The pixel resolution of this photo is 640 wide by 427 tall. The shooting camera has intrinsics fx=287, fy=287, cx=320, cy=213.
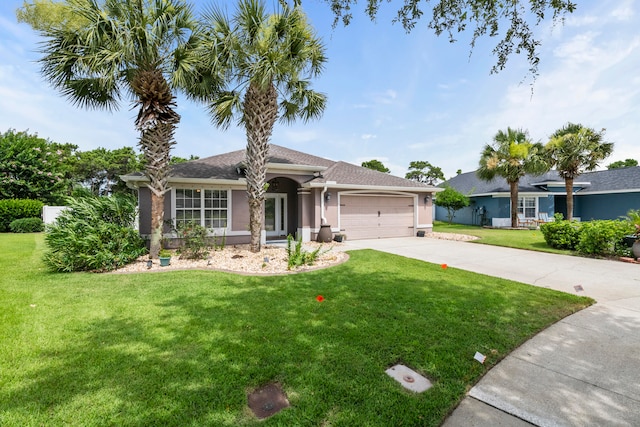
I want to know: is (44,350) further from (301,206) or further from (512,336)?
(301,206)

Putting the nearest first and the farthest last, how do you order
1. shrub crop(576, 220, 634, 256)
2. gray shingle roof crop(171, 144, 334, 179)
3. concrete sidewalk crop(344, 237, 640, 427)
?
concrete sidewalk crop(344, 237, 640, 427)
shrub crop(576, 220, 634, 256)
gray shingle roof crop(171, 144, 334, 179)

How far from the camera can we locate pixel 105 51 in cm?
718

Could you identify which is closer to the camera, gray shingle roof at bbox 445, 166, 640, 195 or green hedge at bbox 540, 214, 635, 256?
green hedge at bbox 540, 214, 635, 256

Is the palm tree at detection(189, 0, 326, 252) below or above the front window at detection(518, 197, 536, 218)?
above

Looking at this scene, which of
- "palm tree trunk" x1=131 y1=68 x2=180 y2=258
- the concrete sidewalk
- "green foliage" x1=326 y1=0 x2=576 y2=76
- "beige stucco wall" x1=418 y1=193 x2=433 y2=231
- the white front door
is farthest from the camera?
"beige stucco wall" x1=418 y1=193 x2=433 y2=231

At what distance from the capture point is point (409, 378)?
9.32ft

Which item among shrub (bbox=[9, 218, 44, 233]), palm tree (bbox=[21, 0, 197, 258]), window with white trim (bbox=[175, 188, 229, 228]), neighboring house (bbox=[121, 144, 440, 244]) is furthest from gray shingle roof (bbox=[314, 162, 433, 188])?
shrub (bbox=[9, 218, 44, 233])

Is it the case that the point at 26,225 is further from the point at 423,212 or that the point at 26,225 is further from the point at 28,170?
the point at 423,212

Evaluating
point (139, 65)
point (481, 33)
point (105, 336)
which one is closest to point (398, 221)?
point (481, 33)

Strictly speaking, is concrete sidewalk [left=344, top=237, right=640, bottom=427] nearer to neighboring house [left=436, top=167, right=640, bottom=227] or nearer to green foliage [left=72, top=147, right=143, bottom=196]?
neighboring house [left=436, top=167, right=640, bottom=227]

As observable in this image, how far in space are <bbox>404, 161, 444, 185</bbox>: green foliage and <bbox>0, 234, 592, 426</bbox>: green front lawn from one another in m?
46.2

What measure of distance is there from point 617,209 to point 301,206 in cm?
2385

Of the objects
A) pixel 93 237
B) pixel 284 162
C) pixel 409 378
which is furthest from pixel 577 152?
pixel 93 237

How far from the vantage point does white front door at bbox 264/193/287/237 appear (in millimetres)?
14734
